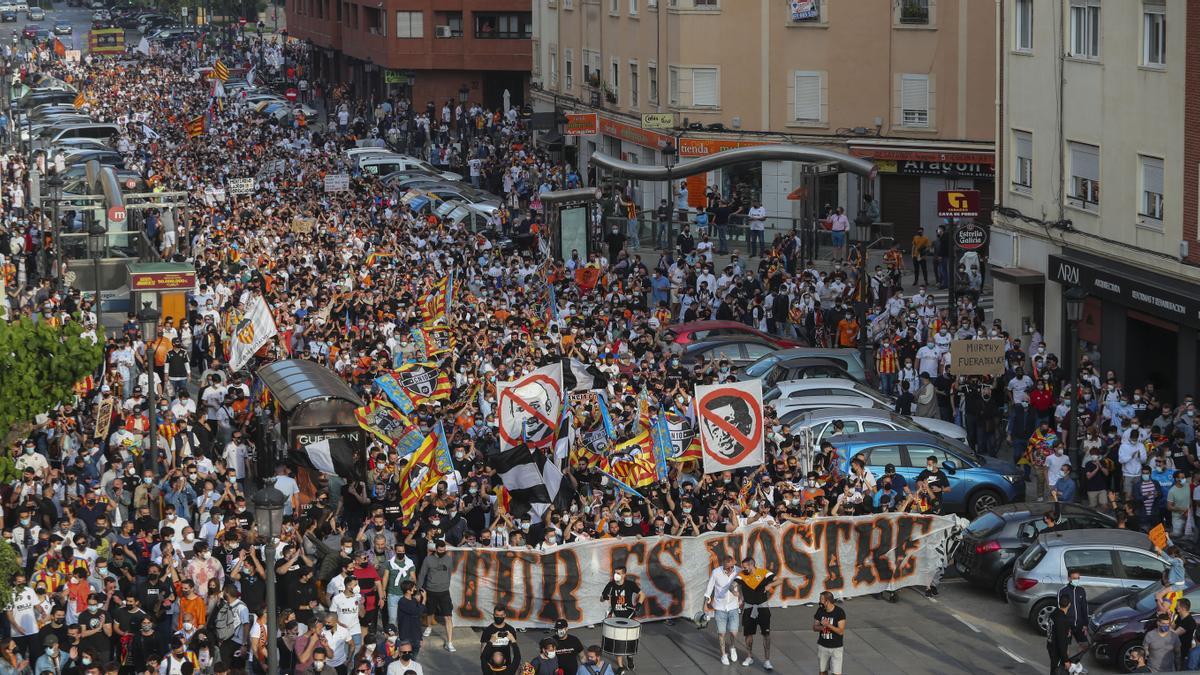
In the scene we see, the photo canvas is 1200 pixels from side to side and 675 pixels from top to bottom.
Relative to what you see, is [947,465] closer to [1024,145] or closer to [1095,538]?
[1095,538]

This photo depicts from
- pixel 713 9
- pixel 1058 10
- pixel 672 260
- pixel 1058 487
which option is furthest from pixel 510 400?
pixel 713 9

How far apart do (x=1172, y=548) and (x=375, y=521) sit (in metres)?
10.1

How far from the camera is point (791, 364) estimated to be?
34375 millimetres

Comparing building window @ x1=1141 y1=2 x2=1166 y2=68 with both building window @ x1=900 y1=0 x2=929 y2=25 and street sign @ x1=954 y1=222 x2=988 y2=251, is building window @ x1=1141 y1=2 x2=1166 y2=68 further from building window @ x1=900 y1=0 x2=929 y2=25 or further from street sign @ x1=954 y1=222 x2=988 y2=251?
building window @ x1=900 y1=0 x2=929 y2=25

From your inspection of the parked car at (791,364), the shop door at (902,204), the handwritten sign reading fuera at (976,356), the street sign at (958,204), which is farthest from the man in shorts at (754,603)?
the shop door at (902,204)

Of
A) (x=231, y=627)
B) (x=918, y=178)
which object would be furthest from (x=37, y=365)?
Result: (x=918, y=178)

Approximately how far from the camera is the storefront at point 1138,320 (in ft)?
107

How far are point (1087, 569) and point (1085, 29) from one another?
615 inches

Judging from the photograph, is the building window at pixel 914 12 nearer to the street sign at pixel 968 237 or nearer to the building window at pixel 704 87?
the building window at pixel 704 87

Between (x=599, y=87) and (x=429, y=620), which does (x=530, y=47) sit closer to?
(x=599, y=87)

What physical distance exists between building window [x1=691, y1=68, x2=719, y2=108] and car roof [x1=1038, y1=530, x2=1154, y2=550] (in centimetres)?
3331

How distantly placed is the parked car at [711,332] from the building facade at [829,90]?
1217cm

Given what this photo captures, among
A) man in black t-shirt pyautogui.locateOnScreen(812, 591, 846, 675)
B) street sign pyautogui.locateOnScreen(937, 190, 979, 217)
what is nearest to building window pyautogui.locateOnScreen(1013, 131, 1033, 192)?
street sign pyautogui.locateOnScreen(937, 190, 979, 217)

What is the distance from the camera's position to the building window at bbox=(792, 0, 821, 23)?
54.1 metres
